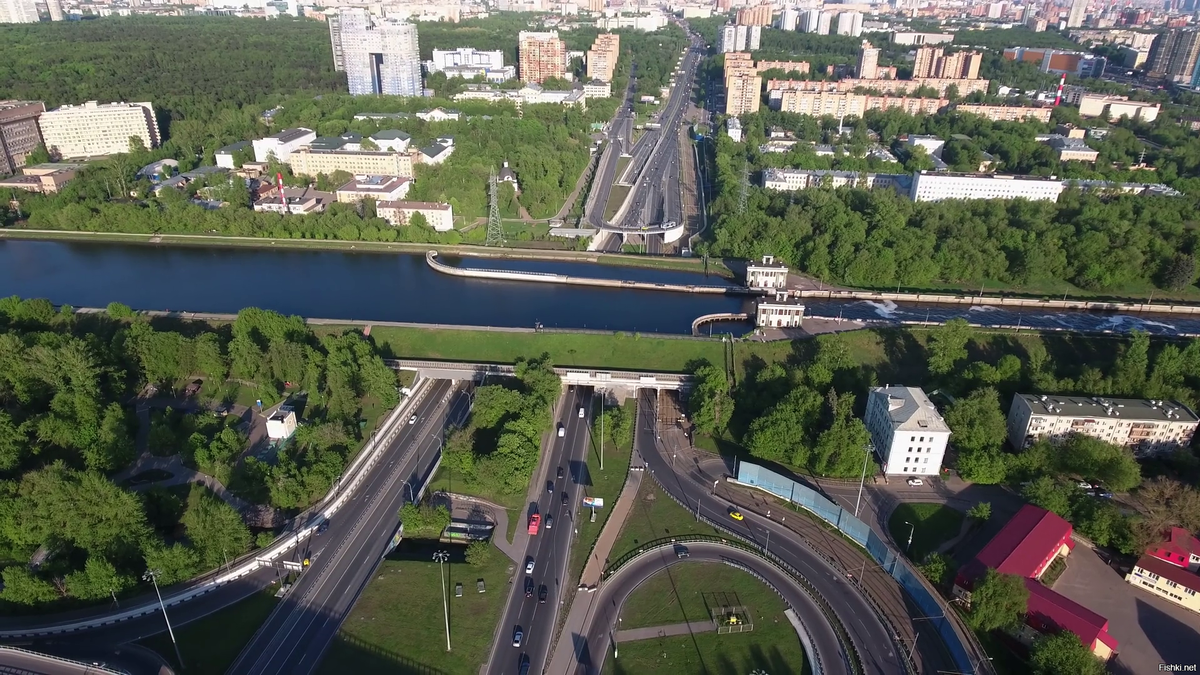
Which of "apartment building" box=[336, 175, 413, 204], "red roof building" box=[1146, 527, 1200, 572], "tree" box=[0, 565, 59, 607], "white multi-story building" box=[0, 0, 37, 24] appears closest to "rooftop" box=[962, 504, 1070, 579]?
"red roof building" box=[1146, 527, 1200, 572]

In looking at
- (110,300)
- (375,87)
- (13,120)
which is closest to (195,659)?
(110,300)

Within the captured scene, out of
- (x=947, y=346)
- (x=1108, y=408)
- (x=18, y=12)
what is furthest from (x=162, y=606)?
(x=18, y=12)

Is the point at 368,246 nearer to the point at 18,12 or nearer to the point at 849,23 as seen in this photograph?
the point at 18,12

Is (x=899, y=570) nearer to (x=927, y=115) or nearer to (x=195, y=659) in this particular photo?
(x=195, y=659)

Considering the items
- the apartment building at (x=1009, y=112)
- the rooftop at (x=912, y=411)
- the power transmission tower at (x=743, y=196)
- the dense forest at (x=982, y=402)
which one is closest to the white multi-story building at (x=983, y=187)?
the power transmission tower at (x=743, y=196)

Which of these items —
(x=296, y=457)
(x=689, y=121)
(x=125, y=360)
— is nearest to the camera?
(x=296, y=457)

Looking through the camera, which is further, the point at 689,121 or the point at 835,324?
the point at 689,121
